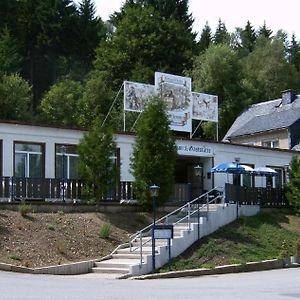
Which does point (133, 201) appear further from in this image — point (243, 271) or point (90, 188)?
point (243, 271)

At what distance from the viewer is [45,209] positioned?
89.3ft

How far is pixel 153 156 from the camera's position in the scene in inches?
1166

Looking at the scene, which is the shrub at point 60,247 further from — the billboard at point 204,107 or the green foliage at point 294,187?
the billboard at point 204,107

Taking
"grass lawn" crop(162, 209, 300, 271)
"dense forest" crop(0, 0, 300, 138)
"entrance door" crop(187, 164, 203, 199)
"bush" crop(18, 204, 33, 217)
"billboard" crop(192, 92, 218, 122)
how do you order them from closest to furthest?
1. "grass lawn" crop(162, 209, 300, 271)
2. "bush" crop(18, 204, 33, 217)
3. "entrance door" crop(187, 164, 203, 199)
4. "billboard" crop(192, 92, 218, 122)
5. "dense forest" crop(0, 0, 300, 138)

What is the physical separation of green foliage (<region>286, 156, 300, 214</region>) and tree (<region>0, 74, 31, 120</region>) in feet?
85.0

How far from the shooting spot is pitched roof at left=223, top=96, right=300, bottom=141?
55875mm

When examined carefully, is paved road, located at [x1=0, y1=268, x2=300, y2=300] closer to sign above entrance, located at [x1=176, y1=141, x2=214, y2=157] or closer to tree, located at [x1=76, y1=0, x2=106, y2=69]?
sign above entrance, located at [x1=176, y1=141, x2=214, y2=157]

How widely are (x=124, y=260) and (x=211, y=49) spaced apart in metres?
47.0

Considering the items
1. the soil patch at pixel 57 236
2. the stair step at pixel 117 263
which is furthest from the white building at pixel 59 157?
the stair step at pixel 117 263

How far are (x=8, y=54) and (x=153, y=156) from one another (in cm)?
3638

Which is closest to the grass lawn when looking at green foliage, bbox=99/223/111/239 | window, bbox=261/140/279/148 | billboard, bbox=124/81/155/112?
green foliage, bbox=99/223/111/239

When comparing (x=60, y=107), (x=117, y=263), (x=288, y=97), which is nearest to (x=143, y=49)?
(x=60, y=107)

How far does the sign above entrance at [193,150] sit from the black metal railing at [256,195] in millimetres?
3565

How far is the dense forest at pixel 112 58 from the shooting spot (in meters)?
63.1
